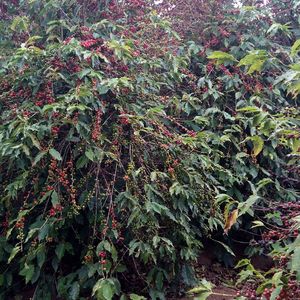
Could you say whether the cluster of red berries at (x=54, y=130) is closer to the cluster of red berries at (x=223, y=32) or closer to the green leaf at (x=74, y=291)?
the green leaf at (x=74, y=291)

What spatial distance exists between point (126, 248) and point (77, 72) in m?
1.21

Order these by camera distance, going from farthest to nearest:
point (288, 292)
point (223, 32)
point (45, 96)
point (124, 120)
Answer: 1. point (223, 32)
2. point (45, 96)
3. point (124, 120)
4. point (288, 292)

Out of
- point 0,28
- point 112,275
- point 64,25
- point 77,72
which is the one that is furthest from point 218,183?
point 0,28

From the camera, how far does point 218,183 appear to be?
3.05 meters

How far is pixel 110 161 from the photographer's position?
264 cm

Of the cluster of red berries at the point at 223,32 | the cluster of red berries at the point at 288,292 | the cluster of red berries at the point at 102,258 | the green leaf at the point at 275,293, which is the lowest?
the cluster of red berries at the point at 102,258

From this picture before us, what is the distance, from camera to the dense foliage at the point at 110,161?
251 cm

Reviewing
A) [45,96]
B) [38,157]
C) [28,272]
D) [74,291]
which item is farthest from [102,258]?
[45,96]

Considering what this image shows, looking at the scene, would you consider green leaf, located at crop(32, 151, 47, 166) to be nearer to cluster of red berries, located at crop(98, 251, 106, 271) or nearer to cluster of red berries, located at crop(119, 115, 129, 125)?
cluster of red berries, located at crop(119, 115, 129, 125)

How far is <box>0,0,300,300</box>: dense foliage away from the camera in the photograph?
2.51 metres

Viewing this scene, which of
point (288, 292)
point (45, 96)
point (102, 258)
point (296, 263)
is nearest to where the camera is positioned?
point (296, 263)

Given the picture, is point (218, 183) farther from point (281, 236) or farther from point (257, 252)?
point (281, 236)

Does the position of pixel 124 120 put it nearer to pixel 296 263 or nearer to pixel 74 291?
pixel 74 291

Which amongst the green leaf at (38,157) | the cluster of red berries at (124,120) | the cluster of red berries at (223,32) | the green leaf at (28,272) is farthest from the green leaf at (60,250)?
the cluster of red berries at (223,32)
